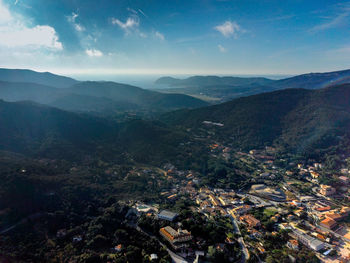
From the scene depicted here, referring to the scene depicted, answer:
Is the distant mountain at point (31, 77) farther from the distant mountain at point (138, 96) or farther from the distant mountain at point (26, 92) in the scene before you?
the distant mountain at point (26, 92)

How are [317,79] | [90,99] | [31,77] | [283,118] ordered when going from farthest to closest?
[317,79] < [31,77] < [90,99] < [283,118]

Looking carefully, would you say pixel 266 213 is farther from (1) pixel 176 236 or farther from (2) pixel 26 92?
(2) pixel 26 92

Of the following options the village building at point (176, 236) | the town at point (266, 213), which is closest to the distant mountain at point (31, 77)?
the town at point (266, 213)

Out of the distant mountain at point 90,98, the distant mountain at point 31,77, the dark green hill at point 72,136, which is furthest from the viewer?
the distant mountain at point 31,77

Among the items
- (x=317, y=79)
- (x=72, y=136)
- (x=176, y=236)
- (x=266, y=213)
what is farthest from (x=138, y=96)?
(x=317, y=79)

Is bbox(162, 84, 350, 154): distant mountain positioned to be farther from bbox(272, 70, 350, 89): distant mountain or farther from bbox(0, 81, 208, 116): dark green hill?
bbox(272, 70, 350, 89): distant mountain

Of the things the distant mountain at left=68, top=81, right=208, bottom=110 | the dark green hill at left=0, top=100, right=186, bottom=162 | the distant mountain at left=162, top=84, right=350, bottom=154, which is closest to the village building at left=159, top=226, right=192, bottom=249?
the dark green hill at left=0, top=100, right=186, bottom=162
